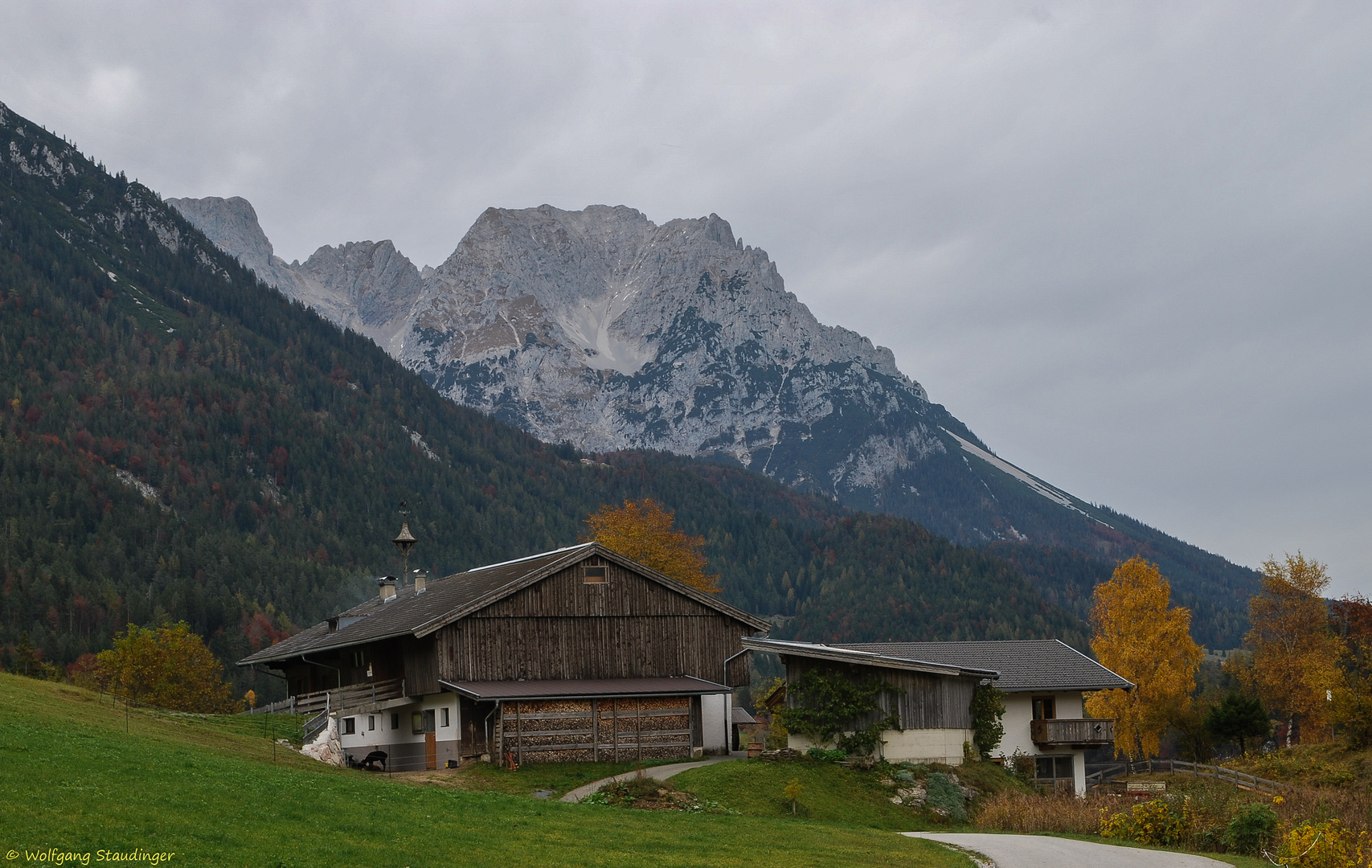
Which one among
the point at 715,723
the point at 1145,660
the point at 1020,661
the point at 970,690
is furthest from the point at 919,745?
the point at 1145,660

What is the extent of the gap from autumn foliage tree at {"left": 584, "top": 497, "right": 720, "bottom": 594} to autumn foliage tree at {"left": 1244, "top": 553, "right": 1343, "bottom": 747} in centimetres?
3932

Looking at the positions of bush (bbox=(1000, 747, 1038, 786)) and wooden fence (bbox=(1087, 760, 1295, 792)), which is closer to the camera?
bush (bbox=(1000, 747, 1038, 786))

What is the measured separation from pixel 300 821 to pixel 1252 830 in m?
21.8

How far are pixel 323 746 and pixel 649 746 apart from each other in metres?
12.3

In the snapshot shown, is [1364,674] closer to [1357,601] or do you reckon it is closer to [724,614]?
[1357,601]

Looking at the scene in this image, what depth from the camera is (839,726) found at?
47.5 meters

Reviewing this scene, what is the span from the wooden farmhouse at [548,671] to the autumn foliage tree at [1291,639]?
1900 inches

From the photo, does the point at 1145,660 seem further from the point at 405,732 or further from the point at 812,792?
the point at 405,732

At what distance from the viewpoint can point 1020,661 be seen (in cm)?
6091

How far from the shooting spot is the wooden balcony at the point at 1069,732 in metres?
56.9

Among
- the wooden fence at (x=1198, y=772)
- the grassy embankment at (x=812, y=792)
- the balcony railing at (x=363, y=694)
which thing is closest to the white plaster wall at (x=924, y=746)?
the grassy embankment at (x=812, y=792)

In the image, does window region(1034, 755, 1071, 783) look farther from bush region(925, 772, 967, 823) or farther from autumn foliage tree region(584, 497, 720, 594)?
autumn foliage tree region(584, 497, 720, 594)

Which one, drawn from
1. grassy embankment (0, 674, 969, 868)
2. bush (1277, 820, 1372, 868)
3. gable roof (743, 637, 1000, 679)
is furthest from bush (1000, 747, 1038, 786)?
bush (1277, 820, 1372, 868)

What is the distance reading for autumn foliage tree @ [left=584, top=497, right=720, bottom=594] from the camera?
75.9m
